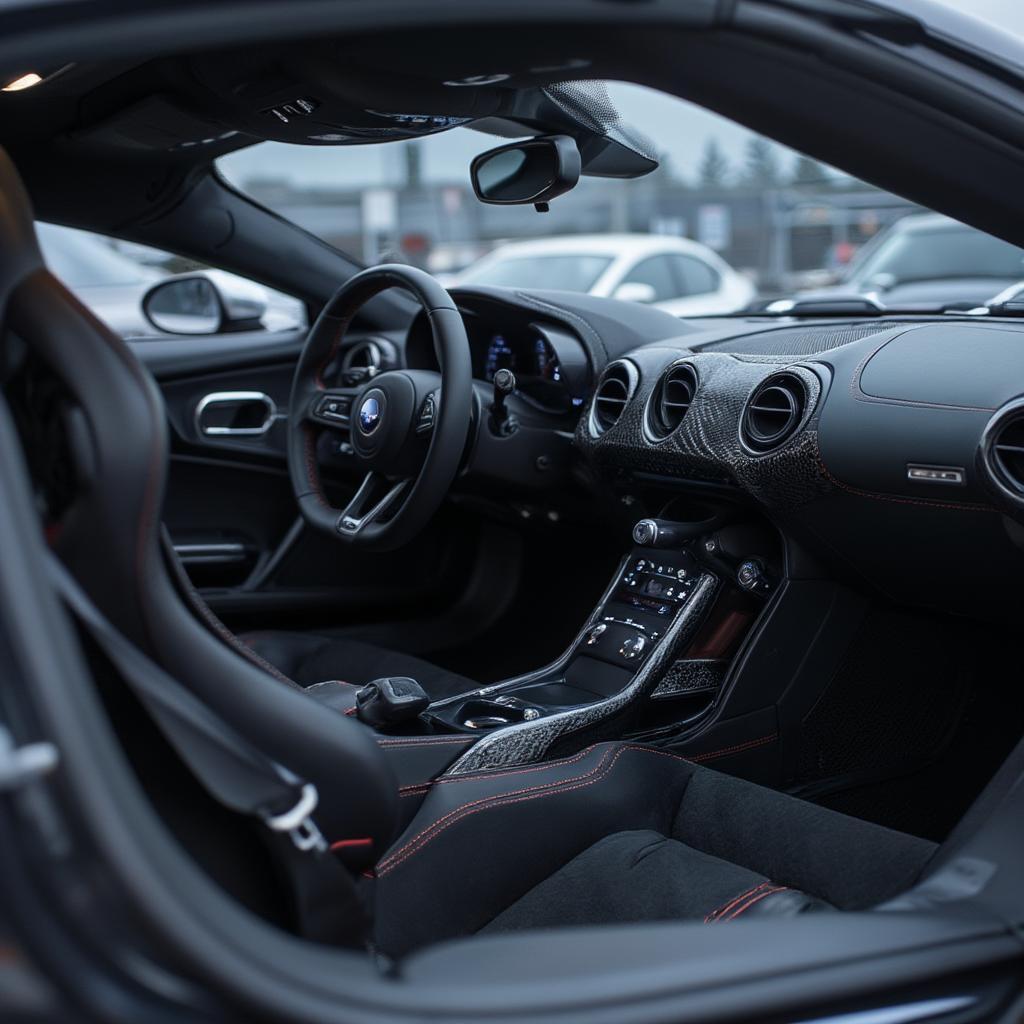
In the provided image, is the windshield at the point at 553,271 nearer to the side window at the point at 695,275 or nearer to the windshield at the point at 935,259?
the side window at the point at 695,275

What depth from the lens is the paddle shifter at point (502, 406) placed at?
2.92 metres

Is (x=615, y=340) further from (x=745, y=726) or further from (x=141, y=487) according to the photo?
(x=141, y=487)

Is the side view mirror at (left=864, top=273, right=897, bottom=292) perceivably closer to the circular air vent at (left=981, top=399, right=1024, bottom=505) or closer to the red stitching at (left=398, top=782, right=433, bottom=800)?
the circular air vent at (left=981, top=399, right=1024, bottom=505)

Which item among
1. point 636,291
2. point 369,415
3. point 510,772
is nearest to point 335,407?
point 369,415

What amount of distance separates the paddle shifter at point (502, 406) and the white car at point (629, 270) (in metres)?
5.11

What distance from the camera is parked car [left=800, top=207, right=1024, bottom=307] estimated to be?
7254 mm

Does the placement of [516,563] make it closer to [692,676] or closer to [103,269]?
[692,676]

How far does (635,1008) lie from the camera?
953 mm

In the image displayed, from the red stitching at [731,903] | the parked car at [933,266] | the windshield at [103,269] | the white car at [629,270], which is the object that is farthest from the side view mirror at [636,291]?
the red stitching at [731,903]

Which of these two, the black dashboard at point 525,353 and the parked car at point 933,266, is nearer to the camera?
the black dashboard at point 525,353

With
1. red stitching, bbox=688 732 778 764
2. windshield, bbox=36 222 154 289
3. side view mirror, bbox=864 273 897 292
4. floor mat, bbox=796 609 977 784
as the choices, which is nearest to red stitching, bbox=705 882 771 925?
red stitching, bbox=688 732 778 764

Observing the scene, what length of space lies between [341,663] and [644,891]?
128 centimetres

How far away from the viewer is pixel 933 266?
7.61 metres

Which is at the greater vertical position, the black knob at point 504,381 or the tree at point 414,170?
the black knob at point 504,381
